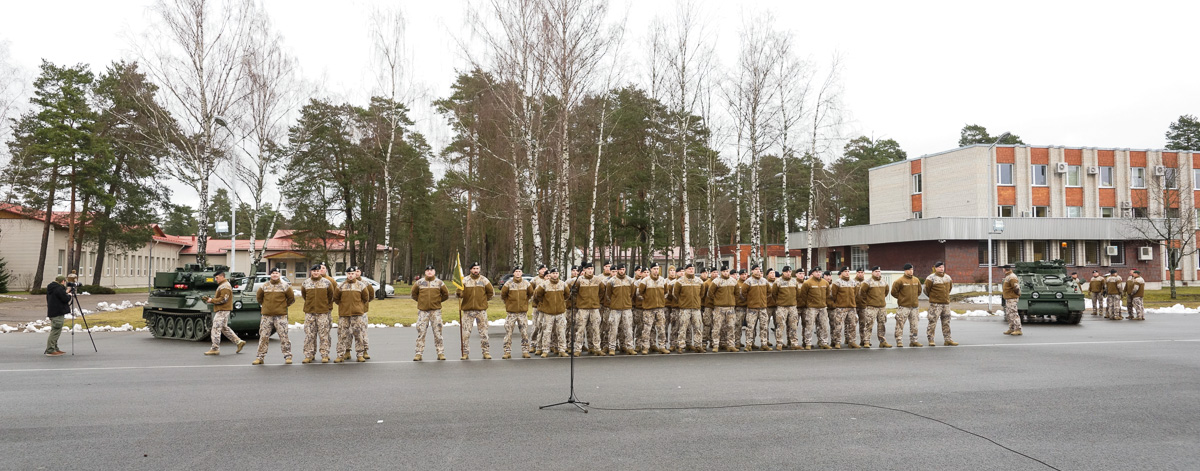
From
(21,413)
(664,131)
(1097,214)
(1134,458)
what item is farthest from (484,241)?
(1134,458)

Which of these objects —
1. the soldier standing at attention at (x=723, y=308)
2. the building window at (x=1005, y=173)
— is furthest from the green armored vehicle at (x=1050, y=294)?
the building window at (x=1005, y=173)

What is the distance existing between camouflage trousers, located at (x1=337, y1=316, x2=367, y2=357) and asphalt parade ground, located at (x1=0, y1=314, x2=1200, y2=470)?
521 millimetres

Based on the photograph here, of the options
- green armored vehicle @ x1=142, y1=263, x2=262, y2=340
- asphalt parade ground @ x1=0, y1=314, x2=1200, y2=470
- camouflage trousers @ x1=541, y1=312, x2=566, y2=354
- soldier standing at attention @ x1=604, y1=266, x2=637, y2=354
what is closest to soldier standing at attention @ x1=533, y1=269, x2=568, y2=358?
camouflage trousers @ x1=541, y1=312, x2=566, y2=354

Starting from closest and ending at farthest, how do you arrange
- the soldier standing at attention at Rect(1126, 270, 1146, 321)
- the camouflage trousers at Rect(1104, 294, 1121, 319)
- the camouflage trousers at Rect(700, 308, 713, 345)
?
the camouflage trousers at Rect(700, 308, 713, 345), the soldier standing at attention at Rect(1126, 270, 1146, 321), the camouflage trousers at Rect(1104, 294, 1121, 319)

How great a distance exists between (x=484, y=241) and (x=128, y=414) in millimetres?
48704

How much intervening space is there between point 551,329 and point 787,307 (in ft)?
16.2

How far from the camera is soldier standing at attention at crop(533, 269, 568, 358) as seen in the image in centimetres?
1312

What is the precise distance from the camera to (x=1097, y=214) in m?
45.2

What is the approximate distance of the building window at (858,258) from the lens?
48.8m

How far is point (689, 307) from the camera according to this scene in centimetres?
1396

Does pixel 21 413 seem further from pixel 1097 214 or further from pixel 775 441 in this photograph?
pixel 1097 214

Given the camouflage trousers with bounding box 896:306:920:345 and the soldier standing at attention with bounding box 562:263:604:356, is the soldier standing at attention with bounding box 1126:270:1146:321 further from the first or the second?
the soldier standing at attention with bounding box 562:263:604:356

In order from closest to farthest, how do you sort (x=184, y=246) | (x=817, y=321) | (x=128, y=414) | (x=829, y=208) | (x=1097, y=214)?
(x=128, y=414)
(x=817, y=321)
(x=1097, y=214)
(x=829, y=208)
(x=184, y=246)

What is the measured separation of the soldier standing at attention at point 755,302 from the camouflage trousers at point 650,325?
68.1 inches
